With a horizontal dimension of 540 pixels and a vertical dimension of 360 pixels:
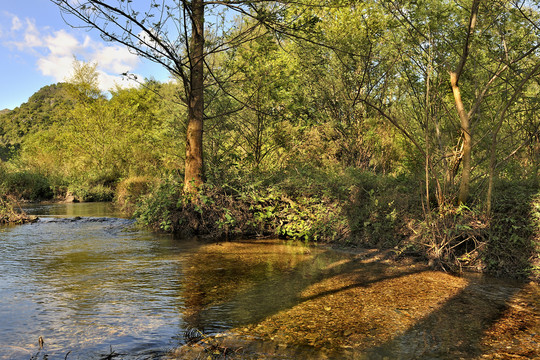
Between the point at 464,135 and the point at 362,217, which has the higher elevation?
the point at 464,135

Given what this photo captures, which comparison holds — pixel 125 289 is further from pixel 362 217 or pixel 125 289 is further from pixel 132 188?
pixel 132 188

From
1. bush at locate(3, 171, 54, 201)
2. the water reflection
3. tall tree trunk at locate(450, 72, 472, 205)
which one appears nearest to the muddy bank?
the water reflection

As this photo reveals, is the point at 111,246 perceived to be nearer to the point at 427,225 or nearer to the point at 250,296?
the point at 250,296

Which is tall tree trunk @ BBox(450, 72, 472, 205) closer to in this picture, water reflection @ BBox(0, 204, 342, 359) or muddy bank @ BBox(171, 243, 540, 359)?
muddy bank @ BBox(171, 243, 540, 359)

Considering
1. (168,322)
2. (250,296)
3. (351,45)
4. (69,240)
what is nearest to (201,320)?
(168,322)

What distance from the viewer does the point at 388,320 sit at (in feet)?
14.5

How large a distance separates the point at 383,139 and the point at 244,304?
34.2ft

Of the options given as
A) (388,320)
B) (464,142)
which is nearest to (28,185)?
(464,142)

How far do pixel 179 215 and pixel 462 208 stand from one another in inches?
257

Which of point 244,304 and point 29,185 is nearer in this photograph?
point 244,304

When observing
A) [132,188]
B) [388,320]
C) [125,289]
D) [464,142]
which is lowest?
[388,320]

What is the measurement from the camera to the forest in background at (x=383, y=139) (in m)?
6.74

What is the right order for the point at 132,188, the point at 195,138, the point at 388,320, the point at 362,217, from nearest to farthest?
the point at 388,320, the point at 362,217, the point at 195,138, the point at 132,188

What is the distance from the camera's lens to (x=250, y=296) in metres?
5.27
